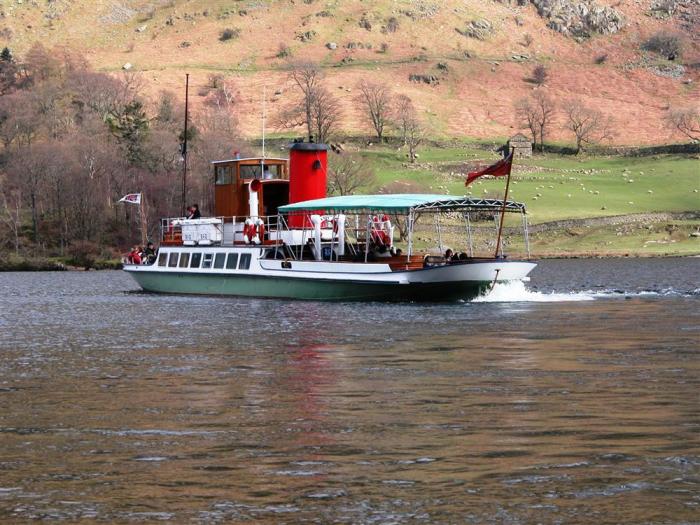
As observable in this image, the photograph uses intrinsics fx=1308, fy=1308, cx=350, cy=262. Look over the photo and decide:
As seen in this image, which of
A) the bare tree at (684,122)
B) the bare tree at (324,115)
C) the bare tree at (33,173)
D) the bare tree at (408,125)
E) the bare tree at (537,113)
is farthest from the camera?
the bare tree at (684,122)

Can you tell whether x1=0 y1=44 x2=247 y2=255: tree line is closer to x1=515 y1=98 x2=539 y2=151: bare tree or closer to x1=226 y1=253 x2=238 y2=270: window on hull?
x1=515 y1=98 x2=539 y2=151: bare tree

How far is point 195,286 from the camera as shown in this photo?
66.3 m

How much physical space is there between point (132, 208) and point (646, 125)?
321 feet

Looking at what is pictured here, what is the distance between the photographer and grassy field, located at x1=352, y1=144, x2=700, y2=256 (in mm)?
118438

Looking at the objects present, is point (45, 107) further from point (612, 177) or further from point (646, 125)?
point (646, 125)

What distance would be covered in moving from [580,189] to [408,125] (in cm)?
3631

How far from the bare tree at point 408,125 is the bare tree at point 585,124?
2095cm

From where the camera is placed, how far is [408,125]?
562 ft

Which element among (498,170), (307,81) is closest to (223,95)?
(307,81)

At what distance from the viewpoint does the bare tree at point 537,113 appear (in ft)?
582

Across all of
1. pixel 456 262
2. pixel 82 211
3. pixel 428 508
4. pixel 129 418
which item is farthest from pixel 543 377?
pixel 82 211

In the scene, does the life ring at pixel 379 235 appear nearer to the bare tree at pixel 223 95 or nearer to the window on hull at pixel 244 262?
the window on hull at pixel 244 262

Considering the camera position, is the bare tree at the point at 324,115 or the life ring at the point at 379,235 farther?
the bare tree at the point at 324,115

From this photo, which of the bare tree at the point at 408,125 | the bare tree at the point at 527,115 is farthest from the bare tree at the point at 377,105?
the bare tree at the point at 527,115
